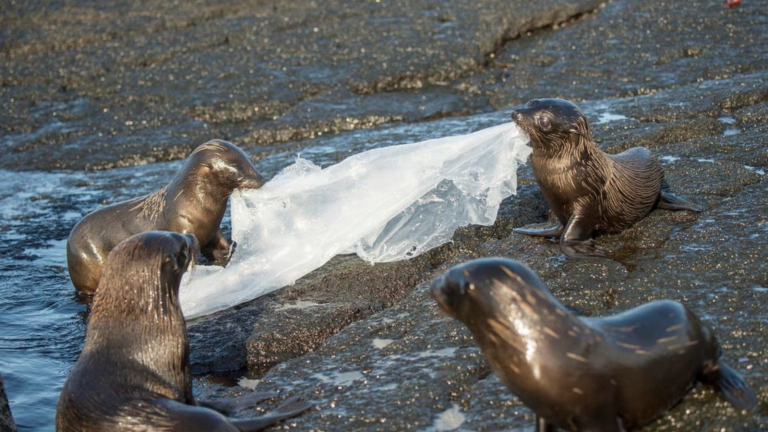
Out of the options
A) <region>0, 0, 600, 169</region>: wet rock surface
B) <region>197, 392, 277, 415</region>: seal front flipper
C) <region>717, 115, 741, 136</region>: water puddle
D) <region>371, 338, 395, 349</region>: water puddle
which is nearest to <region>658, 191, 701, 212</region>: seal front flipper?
<region>717, 115, 741, 136</region>: water puddle

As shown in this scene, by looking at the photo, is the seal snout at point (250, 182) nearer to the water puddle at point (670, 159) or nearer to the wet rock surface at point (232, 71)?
the water puddle at point (670, 159)

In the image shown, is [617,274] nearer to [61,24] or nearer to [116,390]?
[116,390]

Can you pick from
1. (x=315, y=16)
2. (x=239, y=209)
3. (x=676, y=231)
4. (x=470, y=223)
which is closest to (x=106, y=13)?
(x=315, y=16)

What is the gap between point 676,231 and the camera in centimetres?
603

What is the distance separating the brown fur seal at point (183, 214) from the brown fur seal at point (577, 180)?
2.35m

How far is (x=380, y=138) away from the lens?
978cm

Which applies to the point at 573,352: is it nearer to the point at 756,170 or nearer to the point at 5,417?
the point at 5,417

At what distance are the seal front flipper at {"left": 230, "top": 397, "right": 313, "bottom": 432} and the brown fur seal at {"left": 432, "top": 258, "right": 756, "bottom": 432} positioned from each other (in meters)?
1.12

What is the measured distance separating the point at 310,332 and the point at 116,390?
1.49 metres

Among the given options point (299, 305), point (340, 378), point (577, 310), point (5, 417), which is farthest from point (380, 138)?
point (5, 417)

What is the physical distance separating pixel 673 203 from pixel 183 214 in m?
3.87

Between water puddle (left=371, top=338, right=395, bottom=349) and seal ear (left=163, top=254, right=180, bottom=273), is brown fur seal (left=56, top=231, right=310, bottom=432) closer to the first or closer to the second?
seal ear (left=163, top=254, right=180, bottom=273)

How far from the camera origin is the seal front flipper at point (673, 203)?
636cm

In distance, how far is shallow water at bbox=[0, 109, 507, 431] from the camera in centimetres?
586
